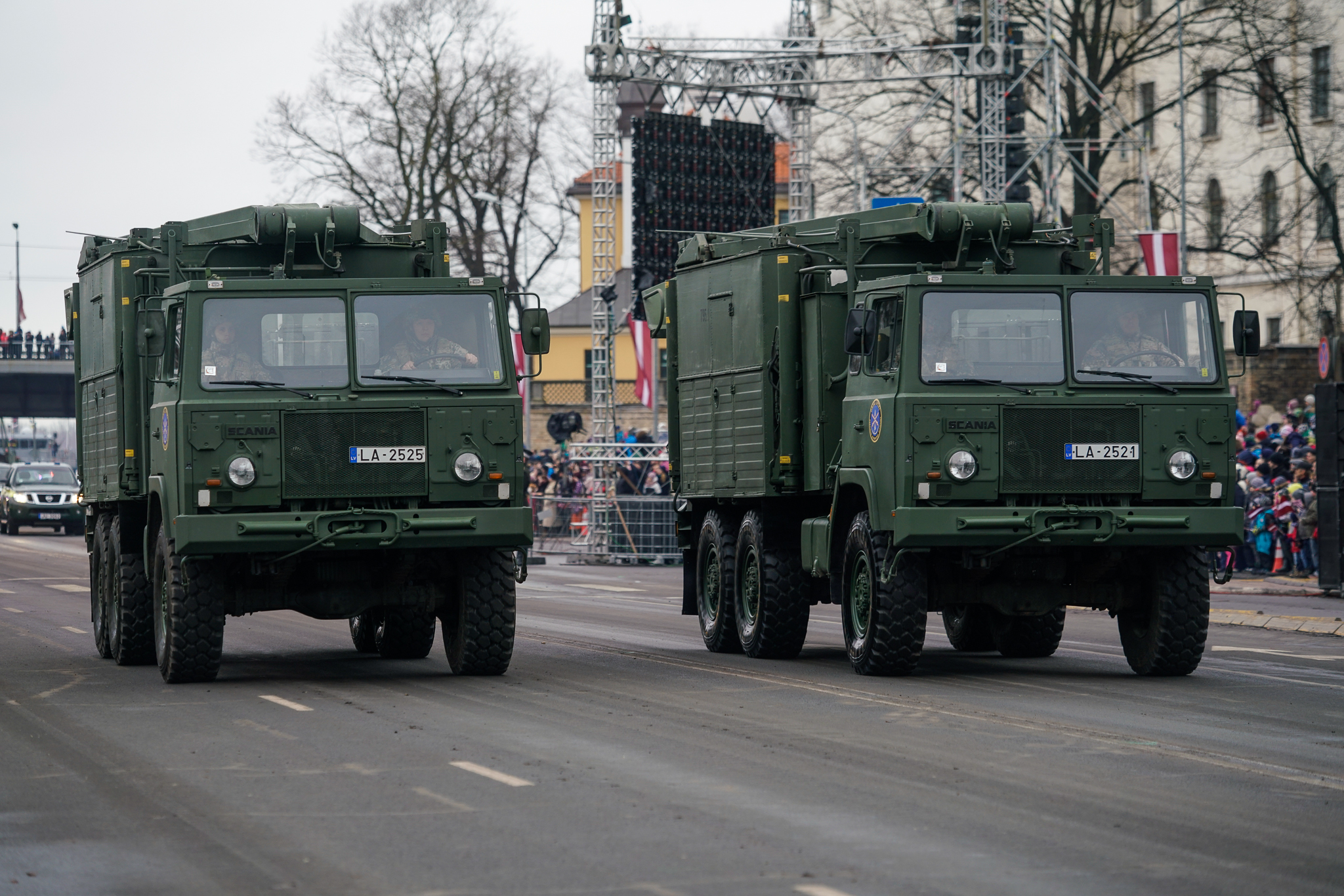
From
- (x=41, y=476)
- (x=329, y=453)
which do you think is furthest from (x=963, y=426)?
(x=41, y=476)

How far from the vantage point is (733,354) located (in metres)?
17.5

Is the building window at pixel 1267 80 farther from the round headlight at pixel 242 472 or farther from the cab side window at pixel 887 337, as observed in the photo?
the round headlight at pixel 242 472

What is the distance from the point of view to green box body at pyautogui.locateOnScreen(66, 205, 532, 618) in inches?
571

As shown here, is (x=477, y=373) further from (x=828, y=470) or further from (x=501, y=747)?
(x=501, y=747)

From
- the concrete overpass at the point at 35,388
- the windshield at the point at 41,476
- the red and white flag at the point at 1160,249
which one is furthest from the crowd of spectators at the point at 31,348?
the red and white flag at the point at 1160,249

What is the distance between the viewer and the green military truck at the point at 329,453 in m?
14.5

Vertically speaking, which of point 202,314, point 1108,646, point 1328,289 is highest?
point 1328,289

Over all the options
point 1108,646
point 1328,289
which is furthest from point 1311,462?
point 1328,289

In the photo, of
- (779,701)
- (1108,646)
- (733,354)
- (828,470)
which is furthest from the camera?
(1108,646)

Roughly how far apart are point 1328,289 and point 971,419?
39945 millimetres

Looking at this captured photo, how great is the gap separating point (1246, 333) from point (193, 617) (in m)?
7.56

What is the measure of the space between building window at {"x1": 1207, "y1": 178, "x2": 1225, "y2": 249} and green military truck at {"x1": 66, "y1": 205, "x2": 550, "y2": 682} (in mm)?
36132

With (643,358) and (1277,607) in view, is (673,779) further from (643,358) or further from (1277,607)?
(643,358)

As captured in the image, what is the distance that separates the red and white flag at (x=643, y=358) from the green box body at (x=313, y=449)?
2168 cm
